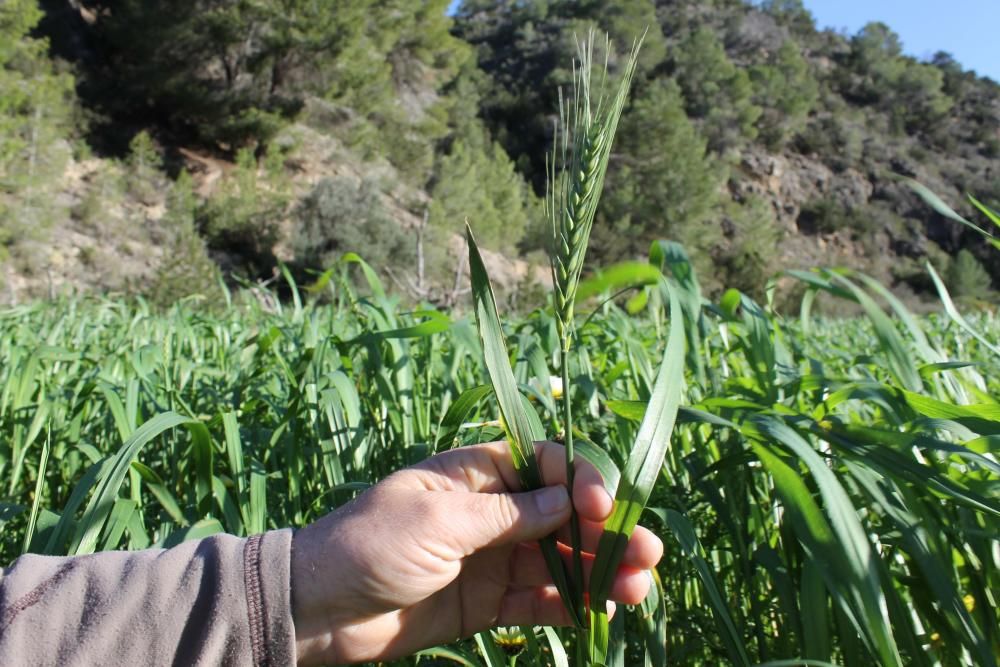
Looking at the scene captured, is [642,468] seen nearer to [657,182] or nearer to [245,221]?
[245,221]

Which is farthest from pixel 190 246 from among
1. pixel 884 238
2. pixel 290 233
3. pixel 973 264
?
pixel 884 238

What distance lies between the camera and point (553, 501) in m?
0.78

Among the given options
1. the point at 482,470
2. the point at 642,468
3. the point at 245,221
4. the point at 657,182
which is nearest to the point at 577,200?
the point at 642,468

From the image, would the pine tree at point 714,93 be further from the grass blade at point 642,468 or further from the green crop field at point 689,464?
the grass blade at point 642,468

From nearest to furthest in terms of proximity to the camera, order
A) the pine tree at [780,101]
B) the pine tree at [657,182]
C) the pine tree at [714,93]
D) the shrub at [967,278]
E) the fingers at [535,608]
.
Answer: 1. the fingers at [535,608]
2. the pine tree at [657,182]
3. the shrub at [967,278]
4. the pine tree at [714,93]
5. the pine tree at [780,101]

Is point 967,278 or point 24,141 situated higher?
point 24,141

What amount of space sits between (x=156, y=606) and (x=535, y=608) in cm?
46

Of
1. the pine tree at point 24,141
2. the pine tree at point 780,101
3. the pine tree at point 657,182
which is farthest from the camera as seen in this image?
the pine tree at point 780,101

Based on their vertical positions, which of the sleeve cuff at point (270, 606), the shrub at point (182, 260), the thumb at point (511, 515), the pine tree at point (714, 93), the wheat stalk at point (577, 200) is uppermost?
the pine tree at point (714, 93)

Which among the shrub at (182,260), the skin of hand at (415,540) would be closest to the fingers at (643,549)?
the skin of hand at (415,540)

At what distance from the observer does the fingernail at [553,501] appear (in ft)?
2.57

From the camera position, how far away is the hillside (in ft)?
50.9

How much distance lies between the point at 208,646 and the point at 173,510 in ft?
1.71

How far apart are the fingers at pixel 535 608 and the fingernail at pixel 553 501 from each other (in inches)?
9.8
